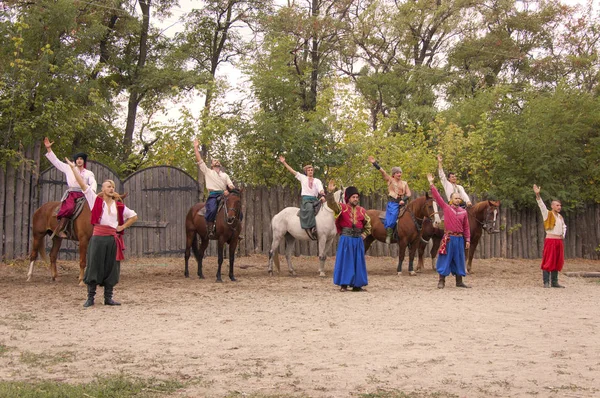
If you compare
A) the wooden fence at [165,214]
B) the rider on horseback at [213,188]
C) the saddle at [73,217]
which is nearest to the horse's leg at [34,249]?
the saddle at [73,217]

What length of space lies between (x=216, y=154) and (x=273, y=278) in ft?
24.4

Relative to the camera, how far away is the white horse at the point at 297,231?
632 inches

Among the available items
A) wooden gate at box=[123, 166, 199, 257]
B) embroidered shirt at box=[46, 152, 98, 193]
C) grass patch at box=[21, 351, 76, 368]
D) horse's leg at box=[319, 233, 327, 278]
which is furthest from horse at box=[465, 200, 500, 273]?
grass patch at box=[21, 351, 76, 368]

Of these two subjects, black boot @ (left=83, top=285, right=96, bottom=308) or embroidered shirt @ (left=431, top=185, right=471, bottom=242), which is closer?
black boot @ (left=83, top=285, right=96, bottom=308)

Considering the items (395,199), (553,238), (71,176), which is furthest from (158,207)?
(553,238)

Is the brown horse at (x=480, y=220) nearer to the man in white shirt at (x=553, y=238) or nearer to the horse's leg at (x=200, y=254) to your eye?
the man in white shirt at (x=553, y=238)

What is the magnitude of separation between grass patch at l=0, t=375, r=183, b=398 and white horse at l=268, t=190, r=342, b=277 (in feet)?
33.4

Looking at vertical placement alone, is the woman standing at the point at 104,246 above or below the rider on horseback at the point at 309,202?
below

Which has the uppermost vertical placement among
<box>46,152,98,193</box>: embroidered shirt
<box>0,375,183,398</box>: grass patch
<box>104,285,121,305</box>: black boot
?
<box>46,152,98,193</box>: embroidered shirt

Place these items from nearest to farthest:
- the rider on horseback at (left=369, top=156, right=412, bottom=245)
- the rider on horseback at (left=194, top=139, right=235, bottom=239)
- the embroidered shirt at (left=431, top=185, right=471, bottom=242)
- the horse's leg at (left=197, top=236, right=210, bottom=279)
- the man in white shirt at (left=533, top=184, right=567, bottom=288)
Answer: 1. the embroidered shirt at (left=431, top=185, right=471, bottom=242)
2. the man in white shirt at (left=533, top=184, right=567, bottom=288)
3. the rider on horseback at (left=194, top=139, right=235, bottom=239)
4. the horse's leg at (left=197, top=236, right=210, bottom=279)
5. the rider on horseback at (left=369, top=156, right=412, bottom=245)

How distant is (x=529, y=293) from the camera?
13258 mm

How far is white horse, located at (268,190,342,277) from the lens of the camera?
16.1 meters

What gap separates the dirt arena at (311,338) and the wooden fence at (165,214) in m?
3.09

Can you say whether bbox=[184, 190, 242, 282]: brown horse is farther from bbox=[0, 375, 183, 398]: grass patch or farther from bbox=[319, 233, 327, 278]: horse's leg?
bbox=[0, 375, 183, 398]: grass patch
